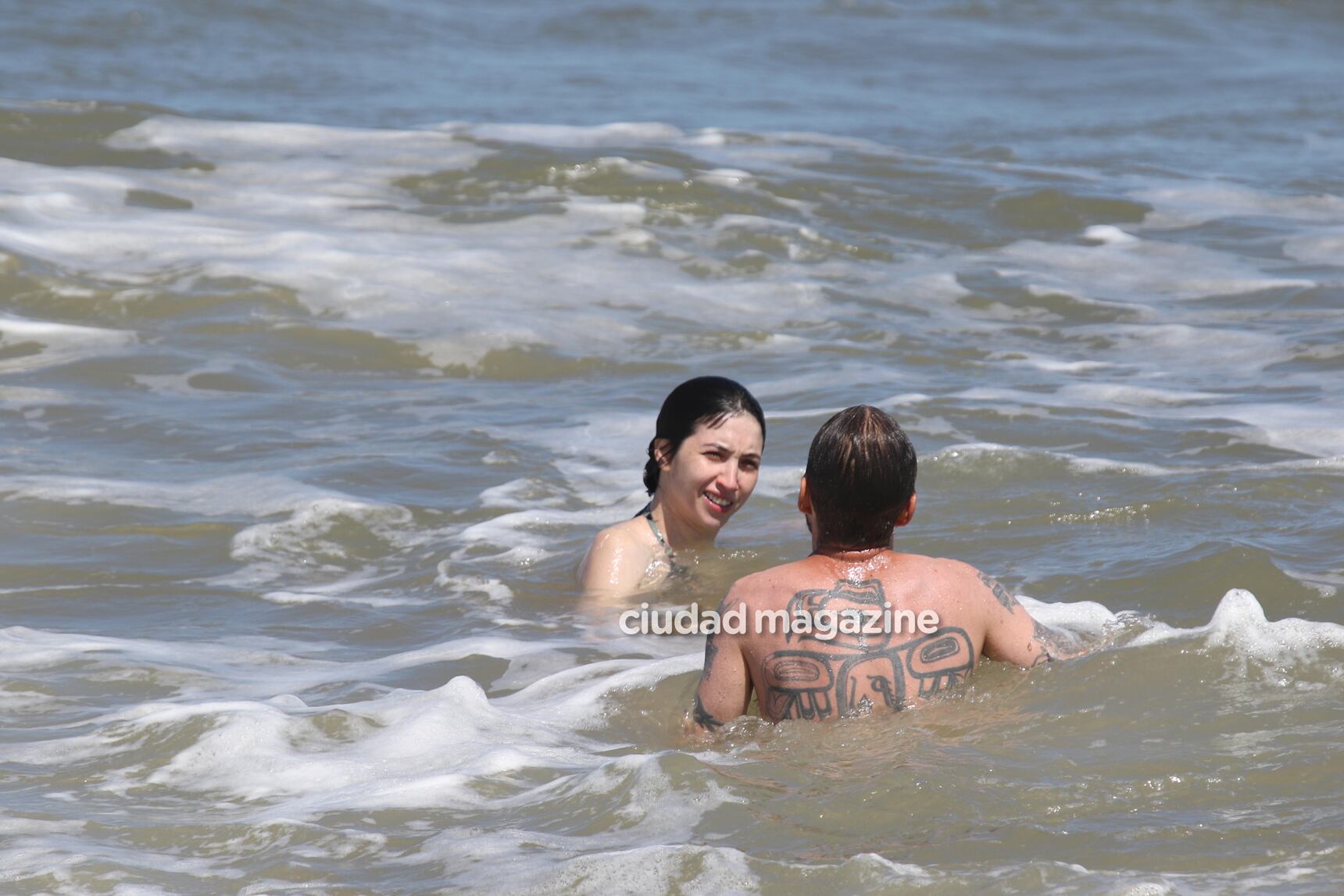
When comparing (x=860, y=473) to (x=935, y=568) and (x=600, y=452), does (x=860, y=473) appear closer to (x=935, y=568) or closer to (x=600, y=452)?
(x=935, y=568)

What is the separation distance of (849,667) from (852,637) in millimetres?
77

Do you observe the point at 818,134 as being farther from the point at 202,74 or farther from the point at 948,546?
the point at 948,546

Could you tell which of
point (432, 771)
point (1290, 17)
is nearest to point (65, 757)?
point (432, 771)

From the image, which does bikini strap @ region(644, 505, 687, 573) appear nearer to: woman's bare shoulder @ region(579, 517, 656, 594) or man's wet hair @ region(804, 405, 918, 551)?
woman's bare shoulder @ region(579, 517, 656, 594)

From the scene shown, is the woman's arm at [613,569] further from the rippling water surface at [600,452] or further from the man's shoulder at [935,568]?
the man's shoulder at [935,568]

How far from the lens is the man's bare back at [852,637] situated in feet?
13.3

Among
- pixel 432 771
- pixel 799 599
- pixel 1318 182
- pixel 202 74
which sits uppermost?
pixel 202 74

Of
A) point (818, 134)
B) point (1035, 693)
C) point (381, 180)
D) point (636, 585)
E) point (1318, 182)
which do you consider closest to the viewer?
point (1035, 693)

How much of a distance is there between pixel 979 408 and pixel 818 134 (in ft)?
26.5

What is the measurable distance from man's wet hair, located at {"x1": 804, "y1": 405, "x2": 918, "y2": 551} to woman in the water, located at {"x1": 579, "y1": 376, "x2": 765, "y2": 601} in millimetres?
1712

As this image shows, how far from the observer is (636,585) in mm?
5883

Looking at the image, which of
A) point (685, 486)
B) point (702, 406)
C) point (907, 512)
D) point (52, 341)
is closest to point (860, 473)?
point (907, 512)

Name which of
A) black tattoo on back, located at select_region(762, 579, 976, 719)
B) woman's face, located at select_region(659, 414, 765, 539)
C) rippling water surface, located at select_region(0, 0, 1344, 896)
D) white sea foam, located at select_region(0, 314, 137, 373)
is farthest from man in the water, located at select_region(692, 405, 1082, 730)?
white sea foam, located at select_region(0, 314, 137, 373)

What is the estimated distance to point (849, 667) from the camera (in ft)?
13.3
